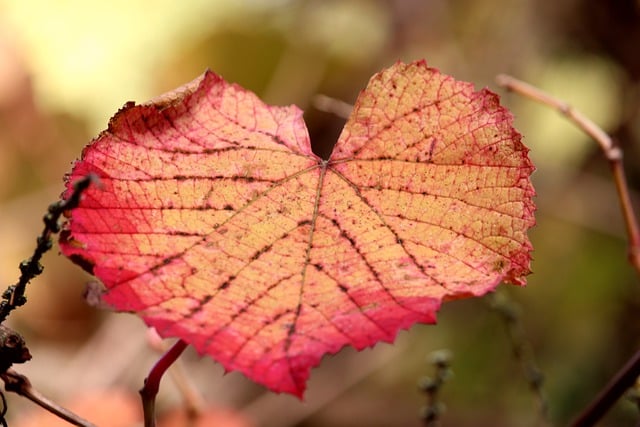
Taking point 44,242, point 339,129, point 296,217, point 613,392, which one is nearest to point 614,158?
point 613,392

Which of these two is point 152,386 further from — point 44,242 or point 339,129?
point 339,129

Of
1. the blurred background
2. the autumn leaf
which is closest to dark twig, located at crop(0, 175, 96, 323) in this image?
the autumn leaf

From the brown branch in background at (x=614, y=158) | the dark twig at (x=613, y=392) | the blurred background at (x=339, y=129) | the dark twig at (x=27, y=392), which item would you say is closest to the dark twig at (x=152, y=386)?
the dark twig at (x=27, y=392)

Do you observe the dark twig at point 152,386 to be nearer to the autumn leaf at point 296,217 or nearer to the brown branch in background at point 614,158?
the autumn leaf at point 296,217

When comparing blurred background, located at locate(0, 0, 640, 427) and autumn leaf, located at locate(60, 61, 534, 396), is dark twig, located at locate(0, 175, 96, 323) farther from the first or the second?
blurred background, located at locate(0, 0, 640, 427)

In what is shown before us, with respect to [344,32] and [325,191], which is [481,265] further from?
[344,32]

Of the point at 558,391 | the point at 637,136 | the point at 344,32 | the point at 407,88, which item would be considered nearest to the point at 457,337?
the point at 558,391
